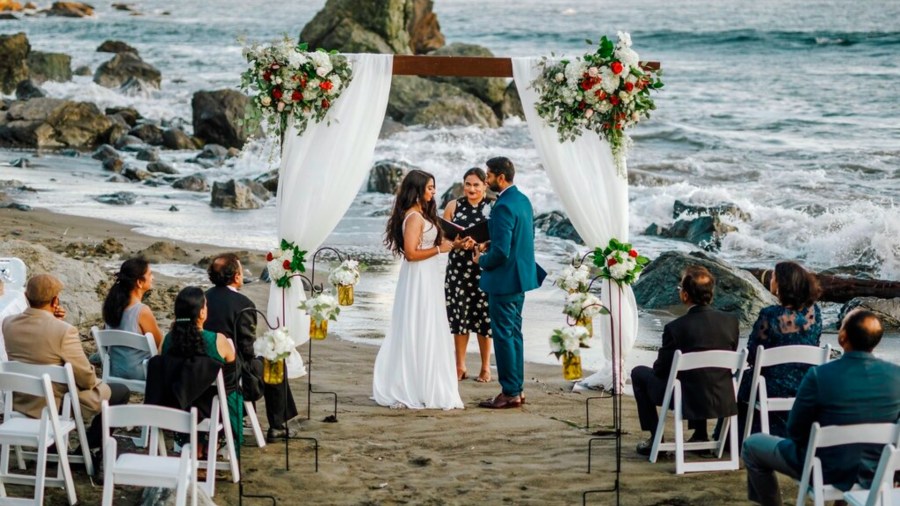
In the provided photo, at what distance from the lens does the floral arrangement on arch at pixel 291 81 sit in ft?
28.8

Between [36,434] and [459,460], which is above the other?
[36,434]

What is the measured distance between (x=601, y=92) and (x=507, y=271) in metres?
1.48

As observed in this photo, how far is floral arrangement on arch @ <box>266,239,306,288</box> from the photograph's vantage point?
8945 millimetres

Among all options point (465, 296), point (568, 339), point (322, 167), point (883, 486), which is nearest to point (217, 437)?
point (568, 339)

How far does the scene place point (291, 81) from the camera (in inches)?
347

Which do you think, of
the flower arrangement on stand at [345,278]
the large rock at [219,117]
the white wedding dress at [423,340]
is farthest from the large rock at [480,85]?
the flower arrangement on stand at [345,278]

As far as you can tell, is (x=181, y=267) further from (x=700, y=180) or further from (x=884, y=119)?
(x=884, y=119)

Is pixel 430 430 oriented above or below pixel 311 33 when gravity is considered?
below

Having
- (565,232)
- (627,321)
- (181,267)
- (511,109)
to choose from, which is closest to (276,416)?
(627,321)

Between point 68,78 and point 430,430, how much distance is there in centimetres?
3121

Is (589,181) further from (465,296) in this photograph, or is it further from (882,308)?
(882,308)

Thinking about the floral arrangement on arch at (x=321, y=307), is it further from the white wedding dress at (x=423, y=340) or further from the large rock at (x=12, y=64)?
the large rock at (x=12, y=64)

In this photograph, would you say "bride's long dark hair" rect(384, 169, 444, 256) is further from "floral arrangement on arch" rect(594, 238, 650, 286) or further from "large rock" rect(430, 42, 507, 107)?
"large rock" rect(430, 42, 507, 107)

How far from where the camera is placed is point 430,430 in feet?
27.5
